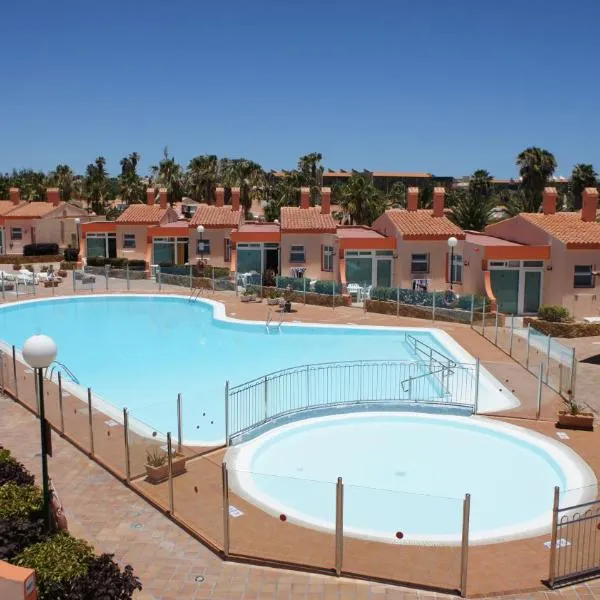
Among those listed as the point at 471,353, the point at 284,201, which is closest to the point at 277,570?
the point at 471,353

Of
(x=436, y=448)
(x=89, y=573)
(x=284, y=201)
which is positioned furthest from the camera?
(x=284, y=201)

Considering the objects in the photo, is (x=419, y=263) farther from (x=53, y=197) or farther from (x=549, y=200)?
(x=53, y=197)

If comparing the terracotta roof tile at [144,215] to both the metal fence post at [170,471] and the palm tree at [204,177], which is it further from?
the metal fence post at [170,471]

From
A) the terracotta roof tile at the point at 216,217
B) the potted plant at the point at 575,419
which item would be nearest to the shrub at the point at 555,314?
the potted plant at the point at 575,419

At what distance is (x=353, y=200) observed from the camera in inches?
1796

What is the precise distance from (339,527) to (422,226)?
2507cm

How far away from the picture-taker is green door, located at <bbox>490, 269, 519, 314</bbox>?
28875 millimetres

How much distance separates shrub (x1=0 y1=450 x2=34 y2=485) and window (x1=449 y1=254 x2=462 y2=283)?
79.2 ft

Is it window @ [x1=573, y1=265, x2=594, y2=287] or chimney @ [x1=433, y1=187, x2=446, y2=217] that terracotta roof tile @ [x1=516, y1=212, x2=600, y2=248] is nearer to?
window @ [x1=573, y1=265, x2=594, y2=287]

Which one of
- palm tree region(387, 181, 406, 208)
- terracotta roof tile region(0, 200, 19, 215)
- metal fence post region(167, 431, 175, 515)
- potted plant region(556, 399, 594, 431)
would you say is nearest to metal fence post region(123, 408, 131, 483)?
metal fence post region(167, 431, 175, 515)

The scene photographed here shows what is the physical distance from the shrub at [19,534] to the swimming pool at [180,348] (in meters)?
5.19

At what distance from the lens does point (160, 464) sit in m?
11.3

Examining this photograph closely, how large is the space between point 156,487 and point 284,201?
42839 millimetres

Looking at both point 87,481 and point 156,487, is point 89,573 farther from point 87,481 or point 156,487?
point 87,481
